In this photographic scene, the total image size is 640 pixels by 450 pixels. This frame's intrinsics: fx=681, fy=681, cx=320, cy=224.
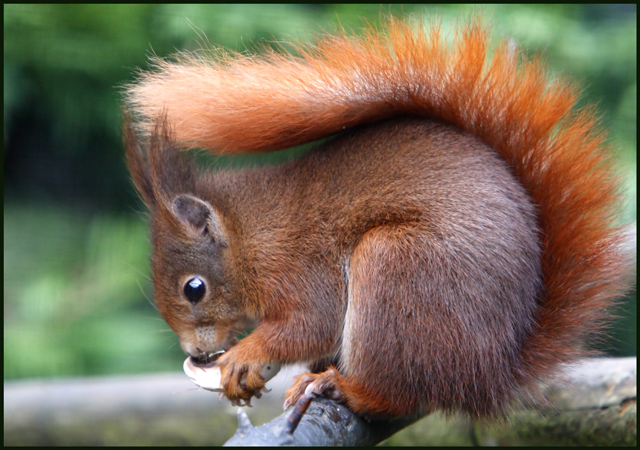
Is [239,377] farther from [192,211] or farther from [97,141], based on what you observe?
[97,141]

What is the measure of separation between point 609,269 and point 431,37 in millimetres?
560

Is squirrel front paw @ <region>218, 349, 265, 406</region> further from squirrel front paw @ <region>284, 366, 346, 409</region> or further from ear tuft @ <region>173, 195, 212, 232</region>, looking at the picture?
ear tuft @ <region>173, 195, 212, 232</region>

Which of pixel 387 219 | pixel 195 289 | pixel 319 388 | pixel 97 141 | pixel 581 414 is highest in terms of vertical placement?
pixel 97 141

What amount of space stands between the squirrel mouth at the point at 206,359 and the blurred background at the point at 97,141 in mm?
952

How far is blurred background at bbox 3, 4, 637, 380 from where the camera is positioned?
2379 millimetres

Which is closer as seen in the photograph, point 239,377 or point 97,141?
point 239,377

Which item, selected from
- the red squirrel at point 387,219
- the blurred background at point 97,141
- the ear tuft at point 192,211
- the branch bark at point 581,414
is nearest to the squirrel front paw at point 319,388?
the red squirrel at point 387,219

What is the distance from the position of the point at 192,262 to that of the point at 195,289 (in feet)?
0.18

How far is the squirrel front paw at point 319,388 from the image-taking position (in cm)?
121

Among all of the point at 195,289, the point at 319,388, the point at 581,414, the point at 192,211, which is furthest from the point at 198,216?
the point at 581,414

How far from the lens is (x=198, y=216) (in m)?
1.40

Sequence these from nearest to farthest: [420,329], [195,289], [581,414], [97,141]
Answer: [420,329] < [195,289] < [581,414] < [97,141]

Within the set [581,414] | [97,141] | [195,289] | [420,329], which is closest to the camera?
[420,329]

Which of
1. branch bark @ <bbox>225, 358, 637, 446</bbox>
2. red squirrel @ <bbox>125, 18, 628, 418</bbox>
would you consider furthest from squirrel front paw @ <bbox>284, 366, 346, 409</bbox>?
branch bark @ <bbox>225, 358, 637, 446</bbox>
